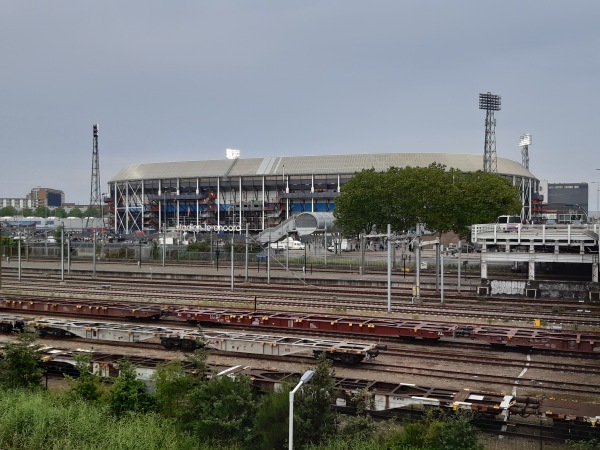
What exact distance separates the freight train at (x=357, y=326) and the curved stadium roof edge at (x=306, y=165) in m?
83.1

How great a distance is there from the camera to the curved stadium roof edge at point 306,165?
120613 millimetres

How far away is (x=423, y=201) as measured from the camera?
189 ft

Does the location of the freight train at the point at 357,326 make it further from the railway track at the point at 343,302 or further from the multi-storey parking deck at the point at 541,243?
the multi-storey parking deck at the point at 541,243

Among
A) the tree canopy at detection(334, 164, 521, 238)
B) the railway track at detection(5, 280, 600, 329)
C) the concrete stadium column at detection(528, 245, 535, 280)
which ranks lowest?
the railway track at detection(5, 280, 600, 329)

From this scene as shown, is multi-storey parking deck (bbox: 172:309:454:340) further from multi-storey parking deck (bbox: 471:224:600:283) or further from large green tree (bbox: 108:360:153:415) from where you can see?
multi-storey parking deck (bbox: 471:224:600:283)

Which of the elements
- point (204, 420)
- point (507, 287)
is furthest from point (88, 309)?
point (507, 287)

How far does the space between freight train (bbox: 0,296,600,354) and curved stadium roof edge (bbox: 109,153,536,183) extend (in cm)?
8309

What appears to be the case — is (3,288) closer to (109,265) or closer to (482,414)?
(109,265)

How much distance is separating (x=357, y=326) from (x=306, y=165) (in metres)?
101

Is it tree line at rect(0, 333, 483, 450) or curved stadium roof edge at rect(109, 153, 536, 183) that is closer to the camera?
tree line at rect(0, 333, 483, 450)

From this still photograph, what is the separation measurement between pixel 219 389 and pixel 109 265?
57.0m

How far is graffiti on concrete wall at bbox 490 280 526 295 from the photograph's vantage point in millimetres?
40938

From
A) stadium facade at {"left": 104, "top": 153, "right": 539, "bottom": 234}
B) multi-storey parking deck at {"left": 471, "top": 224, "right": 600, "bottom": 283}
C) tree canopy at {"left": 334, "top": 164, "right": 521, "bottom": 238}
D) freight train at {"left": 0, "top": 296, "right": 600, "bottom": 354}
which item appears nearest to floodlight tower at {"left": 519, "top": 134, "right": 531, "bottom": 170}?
stadium facade at {"left": 104, "top": 153, "right": 539, "bottom": 234}

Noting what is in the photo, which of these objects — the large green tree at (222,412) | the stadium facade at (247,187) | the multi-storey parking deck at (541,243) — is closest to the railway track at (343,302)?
the multi-storey parking deck at (541,243)
